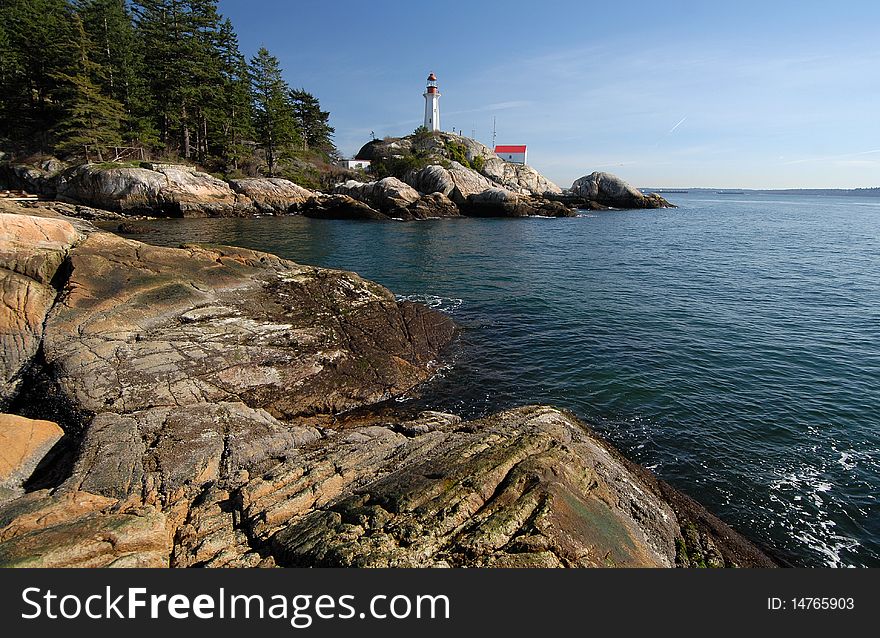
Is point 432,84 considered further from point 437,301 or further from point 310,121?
point 437,301

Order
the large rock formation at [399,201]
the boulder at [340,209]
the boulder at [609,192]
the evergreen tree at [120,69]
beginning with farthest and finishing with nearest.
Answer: the boulder at [609,192]
the large rock formation at [399,201]
the boulder at [340,209]
the evergreen tree at [120,69]

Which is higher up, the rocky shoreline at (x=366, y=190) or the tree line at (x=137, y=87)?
the tree line at (x=137, y=87)

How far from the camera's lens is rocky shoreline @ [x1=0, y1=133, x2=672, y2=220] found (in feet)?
157

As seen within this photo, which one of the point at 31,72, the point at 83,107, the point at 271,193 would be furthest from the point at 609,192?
the point at 31,72

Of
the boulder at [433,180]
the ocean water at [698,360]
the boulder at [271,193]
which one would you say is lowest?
the ocean water at [698,360]

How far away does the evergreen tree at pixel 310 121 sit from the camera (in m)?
84.8

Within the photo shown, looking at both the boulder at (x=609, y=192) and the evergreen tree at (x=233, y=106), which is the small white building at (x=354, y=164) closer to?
the evergreen tree at (x=233, y=106)

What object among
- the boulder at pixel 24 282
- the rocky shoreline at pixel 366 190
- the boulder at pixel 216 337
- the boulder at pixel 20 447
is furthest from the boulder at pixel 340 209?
the boulder at pixel 20 447

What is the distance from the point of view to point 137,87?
57875mm

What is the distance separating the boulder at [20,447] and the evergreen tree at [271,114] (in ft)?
229

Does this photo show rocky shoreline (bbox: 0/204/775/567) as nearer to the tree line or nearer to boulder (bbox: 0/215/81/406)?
boulder (bbox: 0/215/81/406)

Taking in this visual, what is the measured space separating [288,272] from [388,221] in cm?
4458

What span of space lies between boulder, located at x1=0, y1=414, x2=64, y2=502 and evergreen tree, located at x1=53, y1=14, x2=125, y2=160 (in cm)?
5910

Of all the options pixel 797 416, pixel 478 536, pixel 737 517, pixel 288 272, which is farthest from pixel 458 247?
pixel 478 536
